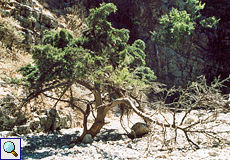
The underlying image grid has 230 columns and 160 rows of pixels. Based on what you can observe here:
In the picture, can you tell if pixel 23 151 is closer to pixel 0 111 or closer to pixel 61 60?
pixel 0 111

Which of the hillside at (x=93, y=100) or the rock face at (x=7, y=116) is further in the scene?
the rock face at (x=7, y=116)

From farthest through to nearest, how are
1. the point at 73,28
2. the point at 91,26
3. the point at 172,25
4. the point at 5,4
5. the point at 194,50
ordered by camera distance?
the point at 194,50
the point at 172,25
the point at 73,28
the point at 5,4
the point at 91,26

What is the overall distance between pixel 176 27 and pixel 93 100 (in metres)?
12.0

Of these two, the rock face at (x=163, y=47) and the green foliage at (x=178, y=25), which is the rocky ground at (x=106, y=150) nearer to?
the rock face at (x=163, y=47)

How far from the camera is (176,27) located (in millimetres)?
14703

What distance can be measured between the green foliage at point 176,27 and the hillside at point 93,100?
26.9 feet

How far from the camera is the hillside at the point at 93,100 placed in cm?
345

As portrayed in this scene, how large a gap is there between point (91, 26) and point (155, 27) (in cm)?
1312

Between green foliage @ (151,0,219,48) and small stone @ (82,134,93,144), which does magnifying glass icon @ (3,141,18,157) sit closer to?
small stone @ (82,134,93,144)

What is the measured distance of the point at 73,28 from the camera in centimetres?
1328

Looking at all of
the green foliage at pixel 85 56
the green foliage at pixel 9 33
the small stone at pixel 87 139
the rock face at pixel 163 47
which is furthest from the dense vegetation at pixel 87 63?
the rock face at pixel 163 47

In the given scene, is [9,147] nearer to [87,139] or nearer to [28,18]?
[87,139]

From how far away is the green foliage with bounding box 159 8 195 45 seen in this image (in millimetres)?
14735

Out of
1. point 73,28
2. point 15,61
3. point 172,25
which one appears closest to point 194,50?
point 172,25
